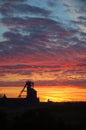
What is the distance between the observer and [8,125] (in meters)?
50.3

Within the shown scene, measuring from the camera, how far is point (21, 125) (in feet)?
155

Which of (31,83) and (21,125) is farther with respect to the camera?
(31,83)

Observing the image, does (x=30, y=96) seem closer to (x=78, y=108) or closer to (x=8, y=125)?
(x=78, y=108)

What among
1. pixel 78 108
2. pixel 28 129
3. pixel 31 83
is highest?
pixel 31 83

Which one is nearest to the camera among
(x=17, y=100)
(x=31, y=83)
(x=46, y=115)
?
(x=46, y=115)

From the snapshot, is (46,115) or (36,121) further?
(46,115)

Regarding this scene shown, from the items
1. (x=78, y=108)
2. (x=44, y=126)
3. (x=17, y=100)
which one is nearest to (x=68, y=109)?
(x=78, y=108)

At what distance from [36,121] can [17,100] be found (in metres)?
60.7

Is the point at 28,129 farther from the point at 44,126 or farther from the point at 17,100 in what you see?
the point at 17,100

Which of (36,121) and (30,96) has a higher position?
(30,96)

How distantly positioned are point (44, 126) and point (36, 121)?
45.3 inches

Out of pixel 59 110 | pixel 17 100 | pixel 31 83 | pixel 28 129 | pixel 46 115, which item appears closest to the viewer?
pixel 28 129

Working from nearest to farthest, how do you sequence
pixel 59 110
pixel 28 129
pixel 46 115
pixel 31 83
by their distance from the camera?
pixel 28 129
pixel 46 115
pixel 59 110
pixel 31 83

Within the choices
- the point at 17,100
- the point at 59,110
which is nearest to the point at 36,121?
the point at 59,110
